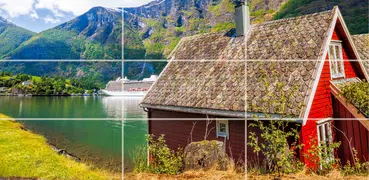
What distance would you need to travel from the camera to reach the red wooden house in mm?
7578

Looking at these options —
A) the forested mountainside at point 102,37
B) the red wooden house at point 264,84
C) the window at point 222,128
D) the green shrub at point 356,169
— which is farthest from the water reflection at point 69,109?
the green shrub at point 356,169

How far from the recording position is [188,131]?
10.2 meters

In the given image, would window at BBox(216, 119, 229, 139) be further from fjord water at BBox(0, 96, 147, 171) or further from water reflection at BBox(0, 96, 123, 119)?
water reflection at BBox(0, 96, 123, 119)

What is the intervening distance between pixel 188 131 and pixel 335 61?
20.0 ft

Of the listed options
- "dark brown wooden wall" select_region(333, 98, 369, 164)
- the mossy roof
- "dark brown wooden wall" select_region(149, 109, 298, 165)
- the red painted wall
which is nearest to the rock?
the mossy roof

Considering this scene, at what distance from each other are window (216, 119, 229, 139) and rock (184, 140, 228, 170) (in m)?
3.58

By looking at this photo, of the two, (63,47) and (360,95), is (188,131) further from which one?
(63,47)

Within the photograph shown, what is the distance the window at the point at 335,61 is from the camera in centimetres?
891

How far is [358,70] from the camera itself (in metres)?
10.1

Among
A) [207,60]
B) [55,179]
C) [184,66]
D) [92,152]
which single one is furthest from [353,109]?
[92,152]

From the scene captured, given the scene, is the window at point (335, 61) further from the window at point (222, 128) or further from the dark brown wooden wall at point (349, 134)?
the window at point (222, 128)

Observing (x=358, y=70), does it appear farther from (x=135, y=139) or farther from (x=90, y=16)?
(x=135, y=139)

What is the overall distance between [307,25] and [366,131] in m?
4.07

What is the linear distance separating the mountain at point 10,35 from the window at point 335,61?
954 centimetres
